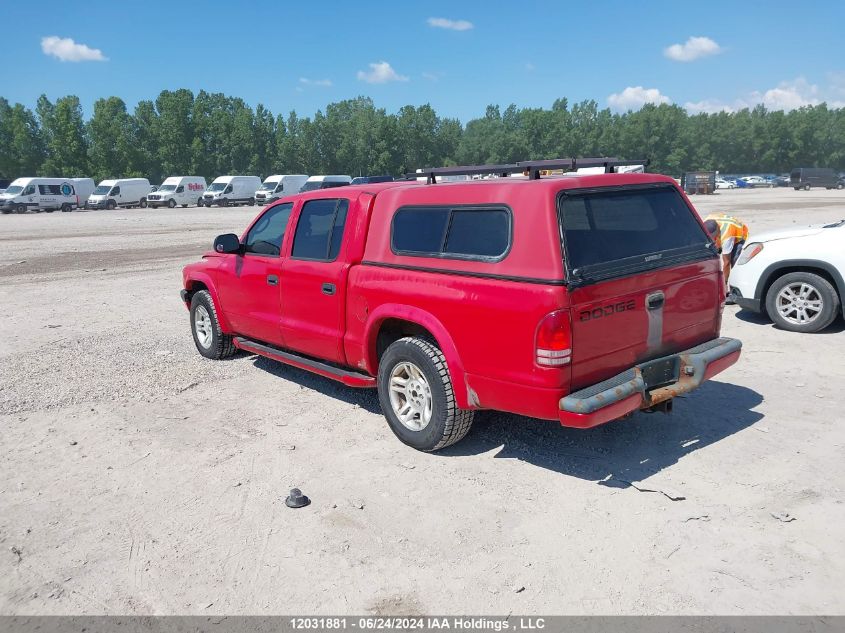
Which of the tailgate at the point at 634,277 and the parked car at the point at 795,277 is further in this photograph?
the parked car at the point at 795,277

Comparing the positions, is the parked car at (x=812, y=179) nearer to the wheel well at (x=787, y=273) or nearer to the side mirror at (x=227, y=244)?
the wheel well at (x=787, y=273)

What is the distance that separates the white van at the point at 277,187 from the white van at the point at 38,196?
526 inches

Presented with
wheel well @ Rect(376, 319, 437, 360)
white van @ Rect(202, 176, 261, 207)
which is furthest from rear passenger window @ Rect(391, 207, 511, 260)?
white van @ Rect(202, 176, 261, 207)

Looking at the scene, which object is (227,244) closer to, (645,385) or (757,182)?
(645,385)

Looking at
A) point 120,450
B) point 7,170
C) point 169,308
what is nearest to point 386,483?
point 120,450

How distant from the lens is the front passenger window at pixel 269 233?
615 cm

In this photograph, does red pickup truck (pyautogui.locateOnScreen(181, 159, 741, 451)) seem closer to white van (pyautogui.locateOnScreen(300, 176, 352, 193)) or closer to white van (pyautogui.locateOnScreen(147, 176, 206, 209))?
white van (pyautogui.locateOnScreen(300, 176, 352, 193))

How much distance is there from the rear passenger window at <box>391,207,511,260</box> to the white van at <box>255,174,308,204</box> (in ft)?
155

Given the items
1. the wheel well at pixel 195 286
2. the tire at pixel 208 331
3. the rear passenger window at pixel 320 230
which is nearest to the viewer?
the rear passenger window at pixel 320 230

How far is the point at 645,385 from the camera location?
426 cm

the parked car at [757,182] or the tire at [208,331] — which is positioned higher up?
the parked car at [757,182]

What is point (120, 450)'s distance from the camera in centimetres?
500

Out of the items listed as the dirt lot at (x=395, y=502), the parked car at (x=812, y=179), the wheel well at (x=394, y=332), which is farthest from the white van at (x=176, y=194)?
the parked car at (x=812, y=179)

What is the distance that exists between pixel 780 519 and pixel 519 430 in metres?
1.94
